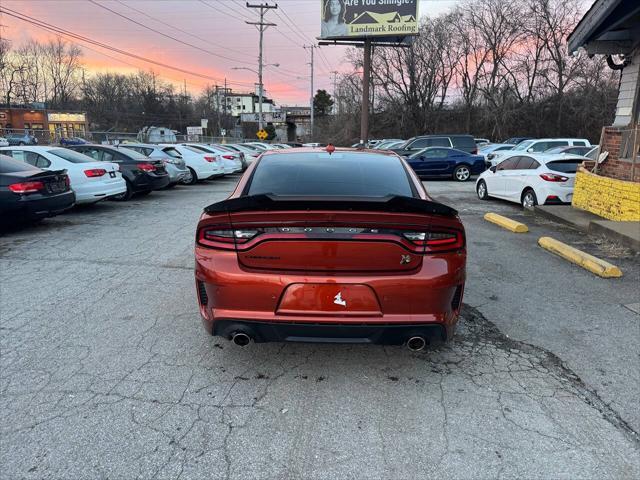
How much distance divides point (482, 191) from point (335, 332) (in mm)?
11791

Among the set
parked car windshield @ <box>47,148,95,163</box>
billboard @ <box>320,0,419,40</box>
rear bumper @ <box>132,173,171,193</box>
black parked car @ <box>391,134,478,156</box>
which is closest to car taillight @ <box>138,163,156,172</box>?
rear bumper @ <box>132,173,171,193</box>

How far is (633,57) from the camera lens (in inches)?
400

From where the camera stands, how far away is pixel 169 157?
50.2 ft

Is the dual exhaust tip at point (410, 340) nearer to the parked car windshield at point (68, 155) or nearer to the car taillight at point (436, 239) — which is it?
the car taillight at point (436, 239)

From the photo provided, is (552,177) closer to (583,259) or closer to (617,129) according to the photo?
(617,129)

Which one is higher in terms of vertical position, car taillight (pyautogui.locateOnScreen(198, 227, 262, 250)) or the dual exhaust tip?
car taillight (pyautogui.locateOnScreen(198, 227, 262, 250))

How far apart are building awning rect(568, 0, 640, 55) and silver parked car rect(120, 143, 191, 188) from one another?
12.2m

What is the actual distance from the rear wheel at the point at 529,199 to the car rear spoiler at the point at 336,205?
29.8ft

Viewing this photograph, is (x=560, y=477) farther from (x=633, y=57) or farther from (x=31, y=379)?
(x=633, y=57)

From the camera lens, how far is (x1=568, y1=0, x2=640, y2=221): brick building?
8.43 metres

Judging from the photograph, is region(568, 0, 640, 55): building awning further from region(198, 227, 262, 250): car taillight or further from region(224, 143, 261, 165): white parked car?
region(224, 143, 261, 165): white parked car

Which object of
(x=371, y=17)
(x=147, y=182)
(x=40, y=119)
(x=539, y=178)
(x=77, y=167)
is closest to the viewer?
(x=77, y=167)

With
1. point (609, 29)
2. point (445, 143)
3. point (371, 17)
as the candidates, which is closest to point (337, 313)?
point (609, 29)

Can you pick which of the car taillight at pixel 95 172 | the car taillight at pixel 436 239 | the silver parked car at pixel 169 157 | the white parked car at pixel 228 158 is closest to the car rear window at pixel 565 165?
the car taillight at pixel 436 239
